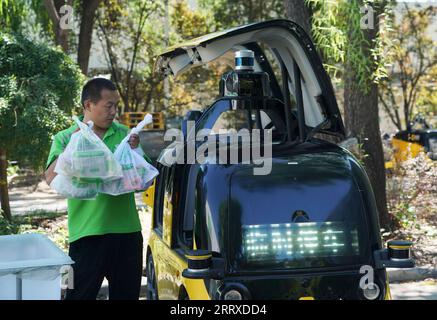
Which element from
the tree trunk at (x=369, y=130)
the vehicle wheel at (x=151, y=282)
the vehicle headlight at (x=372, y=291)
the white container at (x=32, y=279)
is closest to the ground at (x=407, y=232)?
the tree trunk at (x=369, y=130)

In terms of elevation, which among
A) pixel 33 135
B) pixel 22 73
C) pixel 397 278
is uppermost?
pixel 22 73

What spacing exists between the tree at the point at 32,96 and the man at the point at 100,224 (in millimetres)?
4293

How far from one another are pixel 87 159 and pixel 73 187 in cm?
19

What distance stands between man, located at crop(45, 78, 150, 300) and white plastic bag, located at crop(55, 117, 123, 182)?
0.74 ft

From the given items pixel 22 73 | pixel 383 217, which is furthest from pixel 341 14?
pixel 22 73

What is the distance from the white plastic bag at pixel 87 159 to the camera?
394 cm

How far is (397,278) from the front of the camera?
762 cm

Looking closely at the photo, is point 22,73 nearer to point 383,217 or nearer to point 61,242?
point 61,242

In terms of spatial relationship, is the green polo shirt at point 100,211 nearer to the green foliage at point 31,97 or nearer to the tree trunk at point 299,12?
the green foliage at point 31,97

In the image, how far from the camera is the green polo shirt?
4.24 meters

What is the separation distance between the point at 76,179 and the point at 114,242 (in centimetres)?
52

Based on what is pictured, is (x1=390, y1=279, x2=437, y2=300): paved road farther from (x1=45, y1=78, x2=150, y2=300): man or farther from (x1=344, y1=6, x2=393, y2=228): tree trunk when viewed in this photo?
(x1=45, y1=78, x2=150, y2=300): man

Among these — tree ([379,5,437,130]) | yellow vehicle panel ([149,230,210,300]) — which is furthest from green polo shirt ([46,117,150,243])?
tree ([379,5,437,130])

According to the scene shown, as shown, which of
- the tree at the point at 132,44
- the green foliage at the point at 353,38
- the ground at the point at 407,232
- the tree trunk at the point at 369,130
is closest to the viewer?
the ground at the point at 407,232
